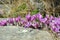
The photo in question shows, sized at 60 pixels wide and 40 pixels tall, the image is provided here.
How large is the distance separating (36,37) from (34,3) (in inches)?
70.8

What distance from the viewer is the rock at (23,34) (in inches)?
85.7

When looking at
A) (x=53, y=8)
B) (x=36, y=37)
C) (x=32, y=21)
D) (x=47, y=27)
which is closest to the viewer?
(x=36, y=37)

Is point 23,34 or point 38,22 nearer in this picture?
point 23,34

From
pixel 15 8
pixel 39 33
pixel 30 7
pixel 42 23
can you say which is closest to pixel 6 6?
pixel 15 8

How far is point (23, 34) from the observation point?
227 centimetres

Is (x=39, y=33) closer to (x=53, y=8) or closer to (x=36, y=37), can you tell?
(x=36, y=37)

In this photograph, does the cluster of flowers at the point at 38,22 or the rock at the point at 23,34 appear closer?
the rock at the point at 23,34

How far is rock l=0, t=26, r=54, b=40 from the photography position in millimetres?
2176

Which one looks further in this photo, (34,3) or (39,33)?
(34,3)

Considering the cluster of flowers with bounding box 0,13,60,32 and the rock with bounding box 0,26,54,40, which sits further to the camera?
the cluster of flowers with bounding box 0,13,60,32

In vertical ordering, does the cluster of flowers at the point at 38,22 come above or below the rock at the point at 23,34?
above

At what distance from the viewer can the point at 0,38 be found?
86.9 inches

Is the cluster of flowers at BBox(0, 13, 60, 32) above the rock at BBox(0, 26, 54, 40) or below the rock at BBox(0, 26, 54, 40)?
above

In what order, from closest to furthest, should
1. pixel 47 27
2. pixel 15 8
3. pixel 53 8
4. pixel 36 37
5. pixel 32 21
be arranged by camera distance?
pixel 36 37
pixel 47 27
pixel 32 21
pixel 53 8
pixel 15 8
